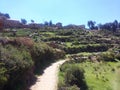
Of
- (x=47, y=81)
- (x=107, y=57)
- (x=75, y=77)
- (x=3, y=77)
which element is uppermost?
(x=3, y=77)

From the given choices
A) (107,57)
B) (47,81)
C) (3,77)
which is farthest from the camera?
(107,57)

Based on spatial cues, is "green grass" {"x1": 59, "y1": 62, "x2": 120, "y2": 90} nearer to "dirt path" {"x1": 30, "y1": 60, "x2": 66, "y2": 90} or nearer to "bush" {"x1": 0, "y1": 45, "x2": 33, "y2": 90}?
"dirt path" {"x1": 30, "y1": 60, "x2": 66, "y2": 90}

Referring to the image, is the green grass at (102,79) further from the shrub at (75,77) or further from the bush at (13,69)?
the bush at (13,69)

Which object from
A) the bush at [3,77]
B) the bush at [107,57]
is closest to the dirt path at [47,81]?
the bush at [3,77]

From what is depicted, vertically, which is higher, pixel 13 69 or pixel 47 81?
pixel 13 69

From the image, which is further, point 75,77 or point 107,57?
point 107,57

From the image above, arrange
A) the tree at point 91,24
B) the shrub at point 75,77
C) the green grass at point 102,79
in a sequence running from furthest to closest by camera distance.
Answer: the tree at point 91,24, the green grass at point 102,79, the shrub at point 75,77

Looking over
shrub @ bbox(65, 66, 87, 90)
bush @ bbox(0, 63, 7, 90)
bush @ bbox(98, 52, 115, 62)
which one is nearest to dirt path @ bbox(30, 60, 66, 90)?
shrub @ bbox(65, 66, 87, 90)

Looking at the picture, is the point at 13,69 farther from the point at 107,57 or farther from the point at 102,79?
the point at 107,57

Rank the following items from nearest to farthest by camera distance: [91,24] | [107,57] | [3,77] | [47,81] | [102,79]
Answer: [3,77], [47,81], [102,79], [107,57], [91,24]

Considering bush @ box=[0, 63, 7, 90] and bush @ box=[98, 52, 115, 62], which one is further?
bush @ box=[98, 52, 115, 62]

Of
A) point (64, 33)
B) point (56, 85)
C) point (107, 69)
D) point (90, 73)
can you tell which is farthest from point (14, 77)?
point (64, 33)

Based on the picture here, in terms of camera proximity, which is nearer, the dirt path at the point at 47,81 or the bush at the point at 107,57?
the dirt path at the point at 47,81

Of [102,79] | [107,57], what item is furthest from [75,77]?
[107,57]
